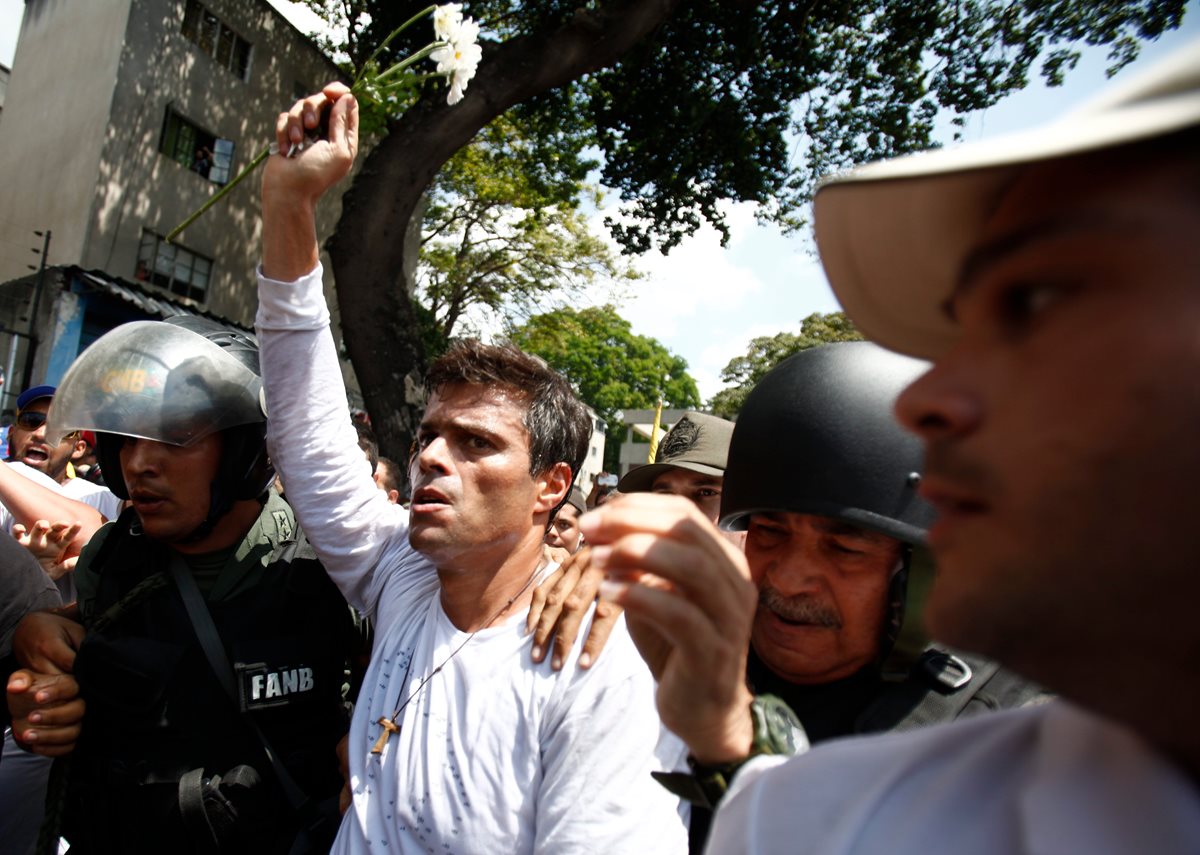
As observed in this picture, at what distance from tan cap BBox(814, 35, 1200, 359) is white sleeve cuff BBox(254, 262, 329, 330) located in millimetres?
1584

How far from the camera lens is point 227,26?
54.4 ft

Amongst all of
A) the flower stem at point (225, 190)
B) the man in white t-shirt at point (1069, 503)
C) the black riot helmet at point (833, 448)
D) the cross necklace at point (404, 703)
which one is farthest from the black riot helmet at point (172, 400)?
the man in white t-shirt at point (1069, 503)

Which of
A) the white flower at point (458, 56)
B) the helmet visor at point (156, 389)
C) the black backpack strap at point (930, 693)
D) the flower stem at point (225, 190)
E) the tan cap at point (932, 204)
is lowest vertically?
the black backpack strap at point (930, 693)

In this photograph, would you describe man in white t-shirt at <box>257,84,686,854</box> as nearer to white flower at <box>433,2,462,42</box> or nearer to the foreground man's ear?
the foreground man's ear

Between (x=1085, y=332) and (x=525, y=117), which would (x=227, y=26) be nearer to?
(x=525, y=117)

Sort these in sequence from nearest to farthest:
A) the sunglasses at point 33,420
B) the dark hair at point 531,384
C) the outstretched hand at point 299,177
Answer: the outstretched hand at point 299,177
the dark hair at point 531,384
the sunglasses at point 33,420

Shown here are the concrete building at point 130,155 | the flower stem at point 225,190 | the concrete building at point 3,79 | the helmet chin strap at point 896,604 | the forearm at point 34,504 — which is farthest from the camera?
the concrete building at point 3,79

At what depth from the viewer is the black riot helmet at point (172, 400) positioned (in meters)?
2.44

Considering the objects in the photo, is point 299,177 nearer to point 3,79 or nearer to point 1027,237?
point 1027,237

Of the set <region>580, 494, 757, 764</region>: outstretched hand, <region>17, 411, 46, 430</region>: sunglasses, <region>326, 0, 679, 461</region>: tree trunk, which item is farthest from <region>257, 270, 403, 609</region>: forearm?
<region>326, 0, 679, 461</region>: tree trunk

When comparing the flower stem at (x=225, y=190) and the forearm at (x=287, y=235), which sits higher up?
the flower stem at (x=225, y=190)

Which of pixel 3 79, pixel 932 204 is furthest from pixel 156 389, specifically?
pixel 3 79

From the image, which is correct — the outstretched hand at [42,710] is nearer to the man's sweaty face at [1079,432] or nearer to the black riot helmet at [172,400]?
the black riot helmet at [172,400]

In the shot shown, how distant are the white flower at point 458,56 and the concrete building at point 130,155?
12.7 meters
